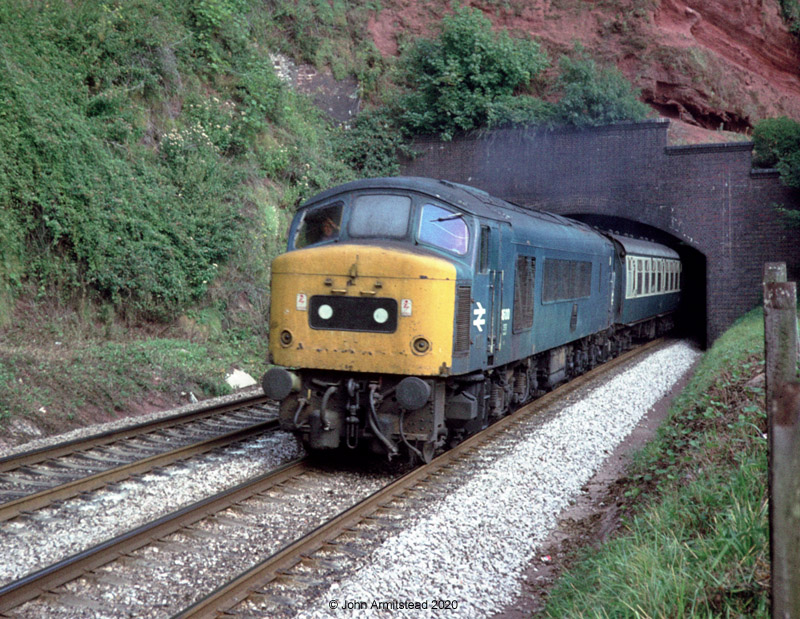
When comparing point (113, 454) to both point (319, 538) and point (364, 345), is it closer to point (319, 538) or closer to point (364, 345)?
point (364, 345)

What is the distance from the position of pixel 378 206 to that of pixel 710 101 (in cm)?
2464

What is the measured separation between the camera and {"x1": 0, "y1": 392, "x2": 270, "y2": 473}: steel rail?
26.4 ft

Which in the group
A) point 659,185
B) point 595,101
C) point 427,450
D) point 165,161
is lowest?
point 427,450

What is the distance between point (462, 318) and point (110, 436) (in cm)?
459

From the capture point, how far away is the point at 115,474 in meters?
7.68

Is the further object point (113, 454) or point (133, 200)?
point (133, 200)

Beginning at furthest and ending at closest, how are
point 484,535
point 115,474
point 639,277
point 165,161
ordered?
point 639,277, point 165,161, point 115,474, point 484,535

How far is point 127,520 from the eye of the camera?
6.59 m

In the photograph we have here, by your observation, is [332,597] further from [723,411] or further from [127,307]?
[127,307]

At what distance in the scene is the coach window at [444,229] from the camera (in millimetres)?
8375

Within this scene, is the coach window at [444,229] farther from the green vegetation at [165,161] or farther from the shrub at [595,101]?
the shrub at [595,101]

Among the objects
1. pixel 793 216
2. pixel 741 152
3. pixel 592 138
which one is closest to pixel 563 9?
pixel 592 138

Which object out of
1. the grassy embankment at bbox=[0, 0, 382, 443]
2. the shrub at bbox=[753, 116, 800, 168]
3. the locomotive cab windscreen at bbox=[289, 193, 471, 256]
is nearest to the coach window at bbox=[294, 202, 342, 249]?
the locomotive cab windscreen at bbox=[289, 193, 471, 256]

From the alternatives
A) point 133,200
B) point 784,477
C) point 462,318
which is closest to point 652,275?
point 133,200
